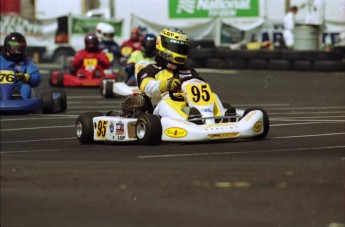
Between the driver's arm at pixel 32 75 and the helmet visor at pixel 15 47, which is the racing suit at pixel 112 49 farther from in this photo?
the helmet visor at pixel 15 47

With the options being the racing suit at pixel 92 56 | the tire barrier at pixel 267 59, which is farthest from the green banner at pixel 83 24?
the racing suit at pixel 92 56

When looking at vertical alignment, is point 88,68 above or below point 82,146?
below

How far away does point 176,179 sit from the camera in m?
6.58

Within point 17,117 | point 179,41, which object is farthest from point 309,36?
point 179,41

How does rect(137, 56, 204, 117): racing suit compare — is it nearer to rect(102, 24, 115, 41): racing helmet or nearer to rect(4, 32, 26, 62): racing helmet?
rect(4, 32, 26, 62): racing helmet

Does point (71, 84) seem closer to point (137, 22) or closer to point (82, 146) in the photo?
point (82, 146)

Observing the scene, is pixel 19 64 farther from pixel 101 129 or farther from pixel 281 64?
pixel 281 64

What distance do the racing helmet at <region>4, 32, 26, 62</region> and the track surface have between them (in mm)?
1609

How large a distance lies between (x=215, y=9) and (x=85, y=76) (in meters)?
11.4

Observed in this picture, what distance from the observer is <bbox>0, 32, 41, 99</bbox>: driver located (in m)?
13.4

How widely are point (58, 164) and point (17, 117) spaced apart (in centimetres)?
525

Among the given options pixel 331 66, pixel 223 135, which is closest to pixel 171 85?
pixel 223 135

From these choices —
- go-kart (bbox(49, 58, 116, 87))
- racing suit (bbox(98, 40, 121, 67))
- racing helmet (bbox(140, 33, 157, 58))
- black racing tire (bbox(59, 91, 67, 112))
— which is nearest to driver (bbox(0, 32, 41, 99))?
black racing tire (bbox(59, 91, 67, 112))

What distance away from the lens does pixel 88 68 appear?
1848 cm
